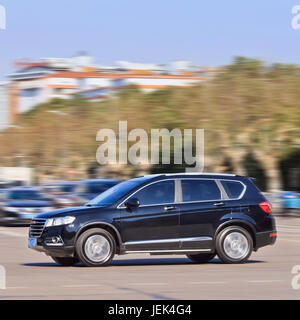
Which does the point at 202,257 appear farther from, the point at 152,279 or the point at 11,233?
the point at 11,233

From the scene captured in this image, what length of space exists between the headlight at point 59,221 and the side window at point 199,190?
2.05m

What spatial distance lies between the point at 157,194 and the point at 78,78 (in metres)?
153

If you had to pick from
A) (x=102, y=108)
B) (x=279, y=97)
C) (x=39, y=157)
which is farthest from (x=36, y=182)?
(x=279, y=97)

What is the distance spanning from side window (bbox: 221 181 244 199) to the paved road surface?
125cm

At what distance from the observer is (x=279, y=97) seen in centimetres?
5672

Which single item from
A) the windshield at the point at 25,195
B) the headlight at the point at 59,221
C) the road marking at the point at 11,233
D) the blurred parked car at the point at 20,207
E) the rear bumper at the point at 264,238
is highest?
the headlight at the point at 59,221

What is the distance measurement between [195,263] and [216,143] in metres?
43.0

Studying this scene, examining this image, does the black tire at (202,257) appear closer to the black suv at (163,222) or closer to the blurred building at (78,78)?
the black suv at (163,222)

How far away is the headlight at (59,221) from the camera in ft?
43.9

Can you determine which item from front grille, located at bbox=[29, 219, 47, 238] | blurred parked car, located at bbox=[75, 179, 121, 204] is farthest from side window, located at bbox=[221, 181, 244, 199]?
blurred parked car, located at bbox=[75, 179, 121, 204]

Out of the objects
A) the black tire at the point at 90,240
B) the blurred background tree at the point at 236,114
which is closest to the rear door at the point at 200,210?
the black tire at the point at 90,240

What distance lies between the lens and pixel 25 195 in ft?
100

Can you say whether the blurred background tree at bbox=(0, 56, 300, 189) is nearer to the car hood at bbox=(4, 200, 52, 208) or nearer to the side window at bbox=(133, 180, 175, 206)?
the car hood at bbox=(4, 200, 52, 208)
